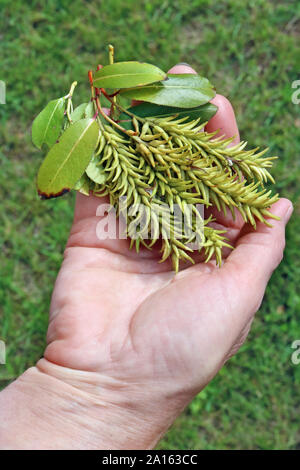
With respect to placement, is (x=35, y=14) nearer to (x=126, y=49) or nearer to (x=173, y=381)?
(x=126, y=49)

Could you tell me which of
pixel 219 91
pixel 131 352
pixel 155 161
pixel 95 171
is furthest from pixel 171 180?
pixel 219 91

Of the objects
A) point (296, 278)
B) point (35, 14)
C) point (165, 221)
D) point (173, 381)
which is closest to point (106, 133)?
point (165, 221)

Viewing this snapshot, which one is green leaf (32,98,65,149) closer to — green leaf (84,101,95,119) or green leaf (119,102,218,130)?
green leaf (84,101,95,119)

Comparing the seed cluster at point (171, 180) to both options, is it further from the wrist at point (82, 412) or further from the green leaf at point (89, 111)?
the wrist at point (82, 412)

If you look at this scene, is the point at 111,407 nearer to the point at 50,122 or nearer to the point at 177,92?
the point at 50,122

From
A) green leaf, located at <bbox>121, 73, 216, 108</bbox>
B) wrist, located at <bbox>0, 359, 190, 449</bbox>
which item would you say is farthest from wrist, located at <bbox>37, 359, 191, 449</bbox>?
green leaf, located at <bbox>121, 73, 216, 108</bbox>

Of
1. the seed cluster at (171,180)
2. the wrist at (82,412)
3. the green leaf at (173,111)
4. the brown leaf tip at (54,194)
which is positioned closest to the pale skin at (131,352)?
the wrist at (82,412)
